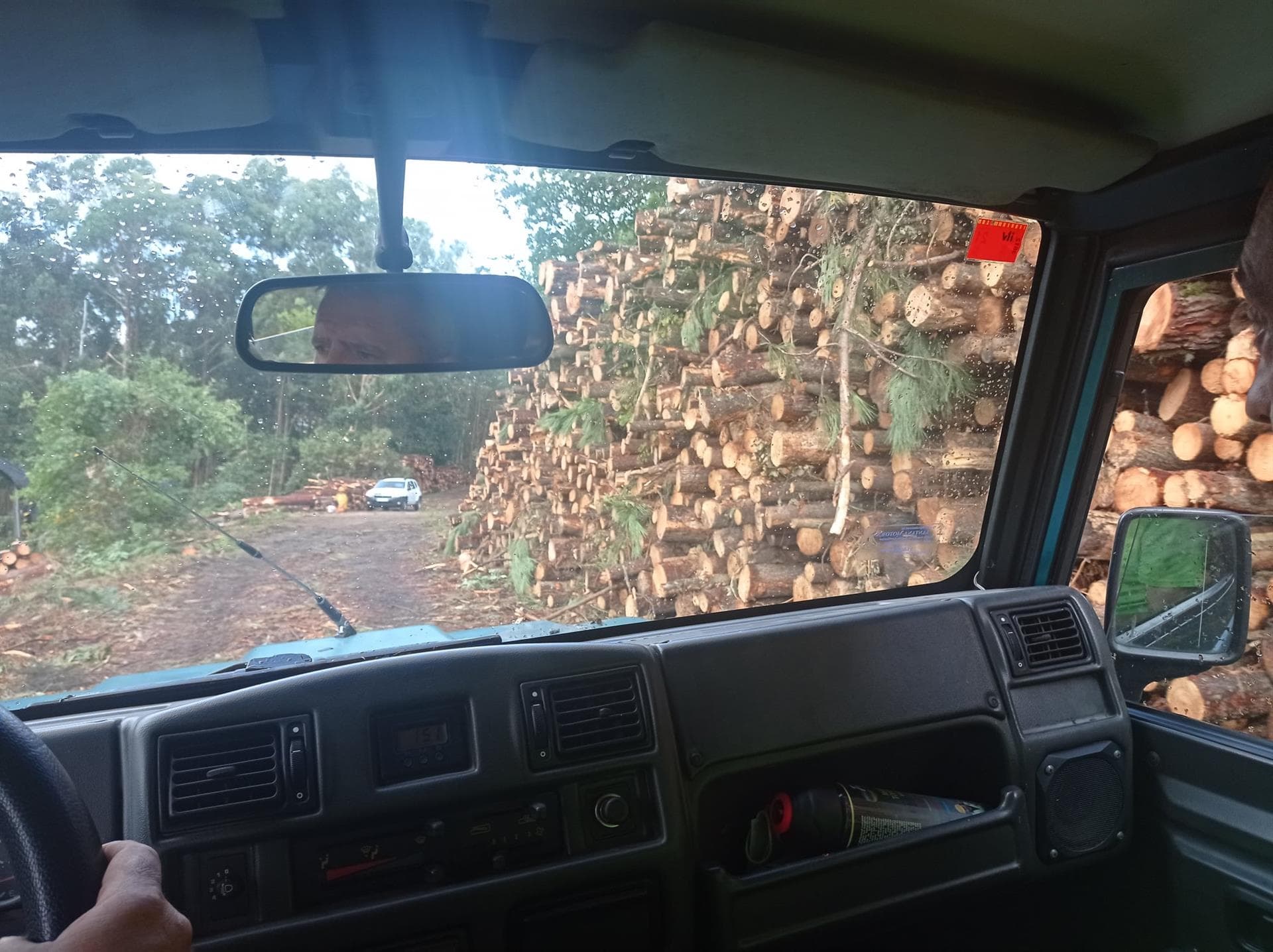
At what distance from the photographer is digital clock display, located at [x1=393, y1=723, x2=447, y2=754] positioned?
6.48ft

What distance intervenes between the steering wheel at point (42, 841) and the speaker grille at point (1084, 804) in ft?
7.98

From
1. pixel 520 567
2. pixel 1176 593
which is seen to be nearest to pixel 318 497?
pixel 520 567

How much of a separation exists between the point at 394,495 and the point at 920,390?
187cm

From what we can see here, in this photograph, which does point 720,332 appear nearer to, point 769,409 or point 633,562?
point 769,409

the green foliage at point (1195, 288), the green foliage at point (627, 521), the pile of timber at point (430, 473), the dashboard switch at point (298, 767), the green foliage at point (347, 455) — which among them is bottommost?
the dashboard switch at point (298, 767)

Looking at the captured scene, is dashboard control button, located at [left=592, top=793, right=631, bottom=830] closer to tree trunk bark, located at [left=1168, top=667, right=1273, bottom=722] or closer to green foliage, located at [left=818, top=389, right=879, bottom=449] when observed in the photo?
green foliage, located at [left=818, top=389, right=879, bottom=449]

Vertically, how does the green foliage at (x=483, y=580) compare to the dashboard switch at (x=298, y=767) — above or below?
above

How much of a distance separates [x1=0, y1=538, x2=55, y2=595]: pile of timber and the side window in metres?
2.97

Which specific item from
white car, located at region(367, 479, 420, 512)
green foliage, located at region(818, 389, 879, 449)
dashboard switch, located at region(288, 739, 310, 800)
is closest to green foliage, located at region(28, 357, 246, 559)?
white car, located at region(367, 479, 420, 512)

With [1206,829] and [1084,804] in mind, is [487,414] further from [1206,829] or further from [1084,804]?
[1206,829]

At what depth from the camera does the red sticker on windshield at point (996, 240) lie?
2.76m

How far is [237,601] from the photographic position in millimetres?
2184

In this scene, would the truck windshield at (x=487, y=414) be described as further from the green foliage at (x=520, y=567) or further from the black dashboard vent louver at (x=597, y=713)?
the black dashboard vent louver at (x=597, y=713)

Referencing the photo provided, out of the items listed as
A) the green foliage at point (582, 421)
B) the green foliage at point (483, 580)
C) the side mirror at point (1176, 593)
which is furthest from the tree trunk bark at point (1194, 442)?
the green foliage at point (483, 580)
